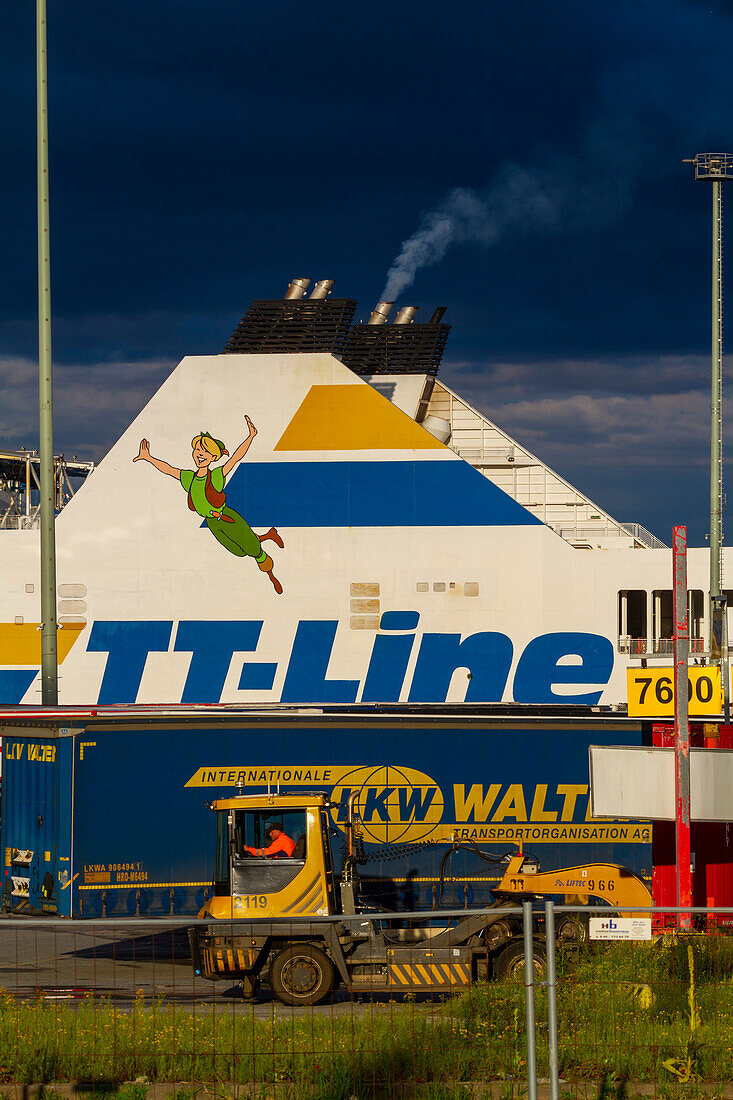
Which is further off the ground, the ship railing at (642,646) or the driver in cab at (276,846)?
the ship railing at (642,646)

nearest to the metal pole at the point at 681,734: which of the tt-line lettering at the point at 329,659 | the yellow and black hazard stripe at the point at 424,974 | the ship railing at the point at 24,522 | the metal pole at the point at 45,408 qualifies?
the yellow and black hazard stripe at the point at 424,974

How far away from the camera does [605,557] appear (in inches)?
1135

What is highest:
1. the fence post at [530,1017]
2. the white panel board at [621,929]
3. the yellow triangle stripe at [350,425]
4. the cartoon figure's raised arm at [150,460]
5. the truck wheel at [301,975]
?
the yellow triangle stripe at [350,425]

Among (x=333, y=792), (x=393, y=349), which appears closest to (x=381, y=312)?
(x=393, y=349)

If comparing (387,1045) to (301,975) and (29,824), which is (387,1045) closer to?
(301,975)

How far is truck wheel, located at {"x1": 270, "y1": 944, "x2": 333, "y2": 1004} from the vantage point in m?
12.6

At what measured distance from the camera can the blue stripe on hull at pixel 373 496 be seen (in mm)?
28906

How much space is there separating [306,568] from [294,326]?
6.07 m

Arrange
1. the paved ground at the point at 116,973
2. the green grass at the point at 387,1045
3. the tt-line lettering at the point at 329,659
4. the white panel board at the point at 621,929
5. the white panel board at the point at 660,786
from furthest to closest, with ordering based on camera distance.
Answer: the tt-line lettering at the point at 329,659
the paved ground at the point at 116,973
the white panel board at the point at 660,786
the green grass at the point at 387,1045
the white panel board at the point at 621,929

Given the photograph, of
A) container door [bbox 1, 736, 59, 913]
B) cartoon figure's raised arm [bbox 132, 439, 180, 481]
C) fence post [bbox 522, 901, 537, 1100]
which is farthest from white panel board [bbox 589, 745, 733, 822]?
cartoon figure's raised arm [bbox 132, 439, 180, 481]

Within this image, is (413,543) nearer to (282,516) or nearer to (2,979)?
(282,516)

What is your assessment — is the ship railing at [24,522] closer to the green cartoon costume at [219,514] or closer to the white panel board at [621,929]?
the green cartoon costume at [219,514]

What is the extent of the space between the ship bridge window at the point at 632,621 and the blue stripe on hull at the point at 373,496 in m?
2.97

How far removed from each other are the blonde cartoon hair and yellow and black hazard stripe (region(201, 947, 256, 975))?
18063 mm
